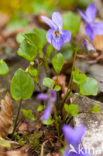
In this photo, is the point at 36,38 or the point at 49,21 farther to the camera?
the point at 36,38

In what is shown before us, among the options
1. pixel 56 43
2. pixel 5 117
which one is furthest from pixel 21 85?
pixel 56 43

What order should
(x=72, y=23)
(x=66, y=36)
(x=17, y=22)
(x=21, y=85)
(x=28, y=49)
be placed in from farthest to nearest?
(x=17, y=22) → (x=72, y=23) → (x=28, y=49) → (x=66, y=36) → (x=21, y=85)

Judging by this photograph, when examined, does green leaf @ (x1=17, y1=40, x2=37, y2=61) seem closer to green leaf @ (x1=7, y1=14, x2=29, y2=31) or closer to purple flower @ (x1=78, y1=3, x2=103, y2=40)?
purple flower @ (x1=78, y1=3, x2=103, y2=40)

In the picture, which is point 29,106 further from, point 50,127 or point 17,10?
point 17,10

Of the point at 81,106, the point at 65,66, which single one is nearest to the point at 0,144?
the point at 81,106

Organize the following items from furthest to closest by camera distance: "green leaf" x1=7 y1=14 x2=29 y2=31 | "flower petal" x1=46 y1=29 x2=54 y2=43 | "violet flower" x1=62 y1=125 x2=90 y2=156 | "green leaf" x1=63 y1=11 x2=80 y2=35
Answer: "green leaf" x1=7 y1=14 x2=29 y2=31 < "green leaf" x1=63 y1=11 x2=80 y2=35 < "flower petal" x1=46 y1=29 x2=54 y2=43 < "violet flower" x1=62 y1=125 x2=90 y2=156

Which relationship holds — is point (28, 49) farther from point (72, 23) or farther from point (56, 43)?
point (72, 23)

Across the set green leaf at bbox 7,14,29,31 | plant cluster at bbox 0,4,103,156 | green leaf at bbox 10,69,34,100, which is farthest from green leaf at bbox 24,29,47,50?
green leaf at bbox 7,14,29,31

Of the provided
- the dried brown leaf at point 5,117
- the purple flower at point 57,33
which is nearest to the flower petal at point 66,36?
the purple flower at point 57,33
